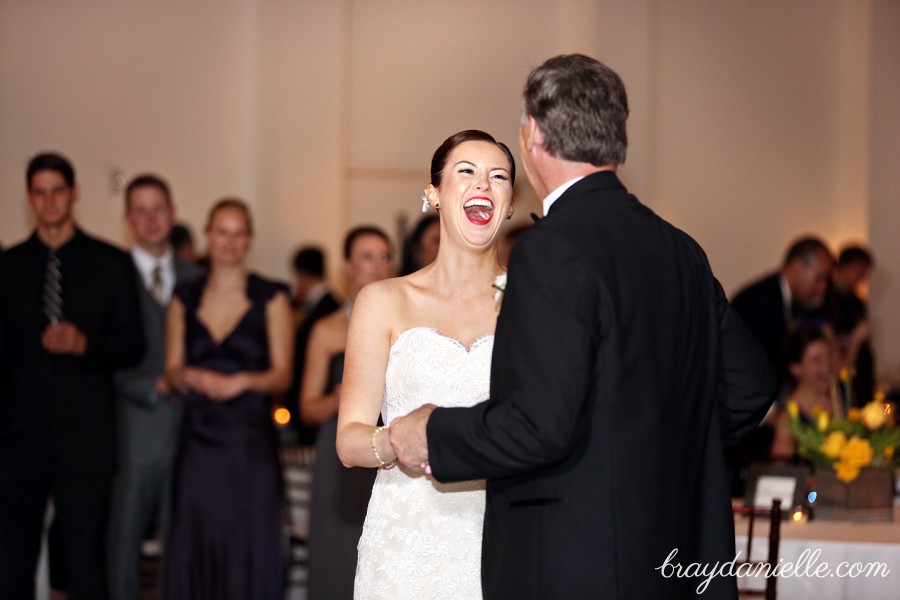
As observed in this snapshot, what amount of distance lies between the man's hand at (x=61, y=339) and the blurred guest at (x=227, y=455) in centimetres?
58

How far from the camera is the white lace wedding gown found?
9.68 feet

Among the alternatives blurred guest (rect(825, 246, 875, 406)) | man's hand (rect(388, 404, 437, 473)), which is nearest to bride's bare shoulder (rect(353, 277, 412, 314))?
man's hand (rect(388, 404, 437, 473))

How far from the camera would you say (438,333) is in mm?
3014

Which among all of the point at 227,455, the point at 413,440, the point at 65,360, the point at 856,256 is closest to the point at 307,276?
the point at 227,455

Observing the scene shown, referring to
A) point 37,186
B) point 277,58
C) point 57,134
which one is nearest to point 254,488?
point 37,186

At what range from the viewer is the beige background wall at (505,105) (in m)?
9.46

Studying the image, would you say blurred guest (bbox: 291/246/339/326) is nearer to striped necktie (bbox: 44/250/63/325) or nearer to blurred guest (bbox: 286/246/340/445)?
blurred guest (bbox: 286/246/340/445)

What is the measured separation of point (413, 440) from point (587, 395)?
0.39 m

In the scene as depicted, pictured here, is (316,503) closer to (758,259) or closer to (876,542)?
(876,542)

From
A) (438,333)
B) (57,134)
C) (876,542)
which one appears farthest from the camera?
(57,134)

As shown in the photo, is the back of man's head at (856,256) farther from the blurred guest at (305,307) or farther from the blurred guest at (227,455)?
the blurred guest at (227,455)

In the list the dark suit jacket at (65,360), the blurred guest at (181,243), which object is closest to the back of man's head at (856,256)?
the blurred guest at (181,243)

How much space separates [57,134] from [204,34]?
159cm

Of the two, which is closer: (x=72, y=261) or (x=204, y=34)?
(x=72, y=261)
